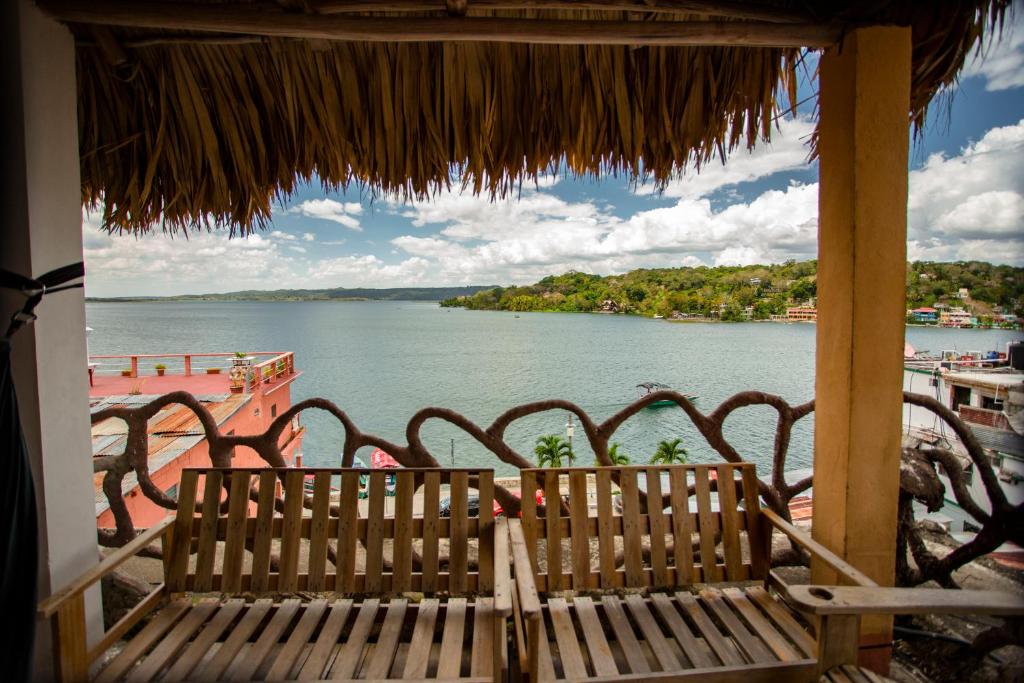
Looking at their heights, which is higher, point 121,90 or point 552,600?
point 121,90

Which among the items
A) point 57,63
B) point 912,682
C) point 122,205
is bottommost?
point 912,682

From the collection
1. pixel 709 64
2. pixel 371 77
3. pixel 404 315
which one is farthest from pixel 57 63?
pixel 404 315

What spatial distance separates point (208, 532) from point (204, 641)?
1.31ft

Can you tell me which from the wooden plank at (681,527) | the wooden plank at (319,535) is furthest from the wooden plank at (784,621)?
the wooden plank at (319,535)

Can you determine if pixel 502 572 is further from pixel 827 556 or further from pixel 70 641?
pixel 70 641

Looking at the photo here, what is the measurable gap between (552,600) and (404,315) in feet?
394

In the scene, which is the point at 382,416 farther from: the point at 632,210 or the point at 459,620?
the point at 632,210

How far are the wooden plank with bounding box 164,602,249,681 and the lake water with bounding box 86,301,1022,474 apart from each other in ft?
7.49

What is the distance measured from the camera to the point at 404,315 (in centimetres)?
11875

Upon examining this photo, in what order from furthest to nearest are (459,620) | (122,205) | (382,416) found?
(382,416) → (122,205) → (459,620)

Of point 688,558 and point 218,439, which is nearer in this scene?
point 688,558

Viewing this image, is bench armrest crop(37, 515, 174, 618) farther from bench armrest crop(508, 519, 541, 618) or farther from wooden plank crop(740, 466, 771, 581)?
wooden plank crop(740, 466, 771, 581)

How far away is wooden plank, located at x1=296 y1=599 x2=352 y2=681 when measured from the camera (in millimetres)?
1497

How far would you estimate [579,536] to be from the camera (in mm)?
1871
